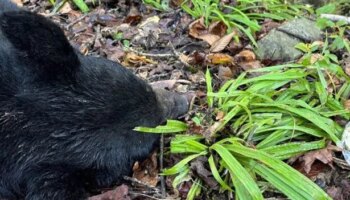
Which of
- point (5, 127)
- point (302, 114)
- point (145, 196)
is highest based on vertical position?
point (5, 127)

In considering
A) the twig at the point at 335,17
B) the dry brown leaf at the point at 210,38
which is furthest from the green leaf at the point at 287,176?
the twig at the point at 335,17

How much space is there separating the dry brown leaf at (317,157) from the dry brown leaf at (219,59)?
1.26m

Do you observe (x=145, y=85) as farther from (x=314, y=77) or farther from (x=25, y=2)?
(x=25, y=2)

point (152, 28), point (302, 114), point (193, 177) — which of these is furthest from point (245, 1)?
point (193, 177)

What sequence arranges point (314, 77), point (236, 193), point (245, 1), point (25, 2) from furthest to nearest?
point (25, 2) → point (245, 1) → point (314, 77) → point (236, 193)

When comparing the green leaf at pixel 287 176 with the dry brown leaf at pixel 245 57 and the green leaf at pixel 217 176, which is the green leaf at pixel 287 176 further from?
the dry brown leaf at pixel 245 57

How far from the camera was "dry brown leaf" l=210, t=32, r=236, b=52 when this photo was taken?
506 cm

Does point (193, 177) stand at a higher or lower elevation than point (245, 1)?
lower

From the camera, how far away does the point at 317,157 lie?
3750 millimetres

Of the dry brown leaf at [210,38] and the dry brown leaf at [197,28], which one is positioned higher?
the dry brown leaf at [197,28]

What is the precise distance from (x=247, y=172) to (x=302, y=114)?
24.4 inches

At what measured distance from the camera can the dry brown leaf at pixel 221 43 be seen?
16.6 ft

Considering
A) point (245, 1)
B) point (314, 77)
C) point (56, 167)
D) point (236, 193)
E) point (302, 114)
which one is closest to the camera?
point (56, 167)

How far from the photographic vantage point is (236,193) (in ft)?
11.9
